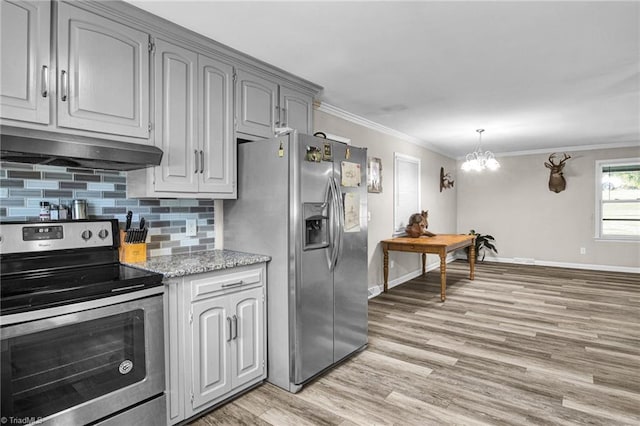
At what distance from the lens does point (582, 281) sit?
5.73 meters

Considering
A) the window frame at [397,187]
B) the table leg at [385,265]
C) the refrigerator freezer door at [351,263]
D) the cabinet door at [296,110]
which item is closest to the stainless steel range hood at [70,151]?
the cabinet door at [296,110]

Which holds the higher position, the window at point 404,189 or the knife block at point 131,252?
the window at point 404,189

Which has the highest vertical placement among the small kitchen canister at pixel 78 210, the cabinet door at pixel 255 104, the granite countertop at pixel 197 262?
the cabinet door at pixel 255 104

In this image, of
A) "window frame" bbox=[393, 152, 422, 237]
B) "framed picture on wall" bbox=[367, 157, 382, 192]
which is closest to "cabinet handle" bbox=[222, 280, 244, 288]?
"framed picture on wall" bbox=[367, 157, 382, 192]

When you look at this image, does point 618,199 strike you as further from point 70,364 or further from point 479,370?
point 70,364

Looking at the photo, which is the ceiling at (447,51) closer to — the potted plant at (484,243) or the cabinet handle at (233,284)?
the cabinet handle at (233,284)

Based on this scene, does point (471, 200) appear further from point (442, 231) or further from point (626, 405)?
point (626, 405)

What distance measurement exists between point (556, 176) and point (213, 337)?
23.7 ft

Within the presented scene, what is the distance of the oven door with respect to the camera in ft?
4.77

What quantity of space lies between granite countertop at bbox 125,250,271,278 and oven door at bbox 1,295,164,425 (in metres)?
0.20

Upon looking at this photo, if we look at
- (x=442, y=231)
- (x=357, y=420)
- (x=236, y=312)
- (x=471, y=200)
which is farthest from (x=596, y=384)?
(x=471, y=200)

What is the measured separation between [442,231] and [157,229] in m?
5.99

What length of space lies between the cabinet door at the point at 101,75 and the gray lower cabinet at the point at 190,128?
0.36ft

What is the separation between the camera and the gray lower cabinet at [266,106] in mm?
2637
